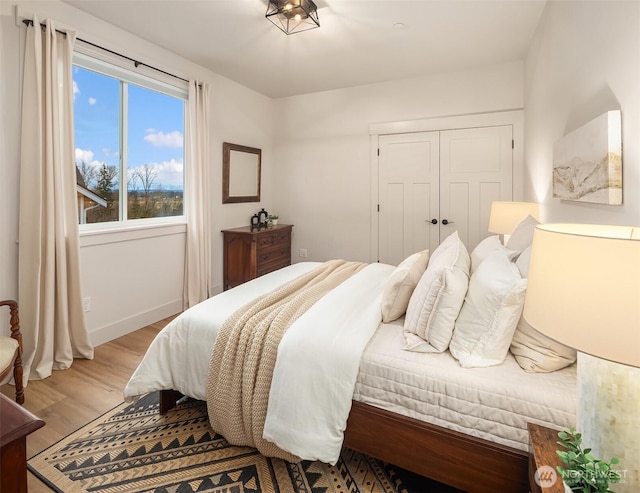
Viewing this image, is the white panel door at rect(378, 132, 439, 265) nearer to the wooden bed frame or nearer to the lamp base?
the wooden bed frame

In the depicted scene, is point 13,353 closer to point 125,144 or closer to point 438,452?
point 125,144

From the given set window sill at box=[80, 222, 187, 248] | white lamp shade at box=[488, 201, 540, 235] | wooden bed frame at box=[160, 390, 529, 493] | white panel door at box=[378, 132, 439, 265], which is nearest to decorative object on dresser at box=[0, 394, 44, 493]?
wooden bed frame at box=[160, 390, 529, 493]

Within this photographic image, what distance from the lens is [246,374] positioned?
1598mm

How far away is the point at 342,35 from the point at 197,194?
206cm

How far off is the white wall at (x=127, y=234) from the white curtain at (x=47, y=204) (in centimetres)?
8

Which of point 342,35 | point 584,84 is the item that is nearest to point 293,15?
point 342,35

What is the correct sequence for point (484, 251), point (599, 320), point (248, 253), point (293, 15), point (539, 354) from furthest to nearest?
point (248, 253)
point (293, 15)
point (484, 251)
point (539, 354)
point (599, 320)

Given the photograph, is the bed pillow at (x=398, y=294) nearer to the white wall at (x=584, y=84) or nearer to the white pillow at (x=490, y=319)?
the white pillow at (x=490, y=319)

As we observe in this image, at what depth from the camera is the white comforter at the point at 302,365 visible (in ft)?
4.76

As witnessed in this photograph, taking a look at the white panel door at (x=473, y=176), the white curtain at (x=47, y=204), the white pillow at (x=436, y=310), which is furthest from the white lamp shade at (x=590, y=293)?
the white panel door at (x=473, y=176)

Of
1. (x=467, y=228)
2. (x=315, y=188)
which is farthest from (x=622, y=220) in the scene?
(x=315, y=188)

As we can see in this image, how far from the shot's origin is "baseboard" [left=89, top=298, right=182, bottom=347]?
9.62 feet

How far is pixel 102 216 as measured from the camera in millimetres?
3043

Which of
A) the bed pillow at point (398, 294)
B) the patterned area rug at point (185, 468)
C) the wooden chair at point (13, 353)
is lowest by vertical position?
the patterned area rug at point (185, 468)
